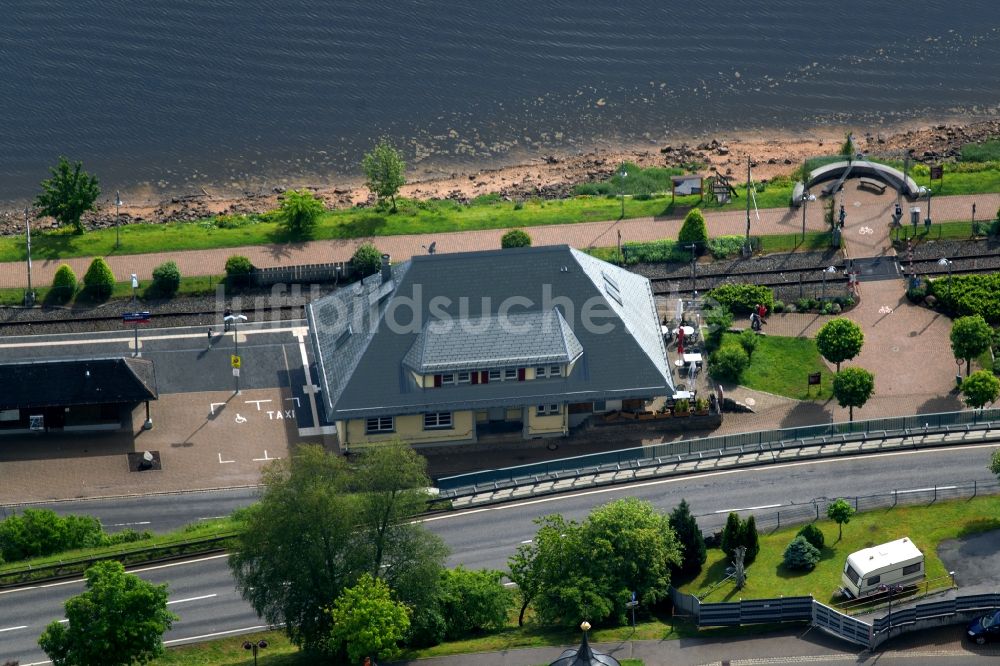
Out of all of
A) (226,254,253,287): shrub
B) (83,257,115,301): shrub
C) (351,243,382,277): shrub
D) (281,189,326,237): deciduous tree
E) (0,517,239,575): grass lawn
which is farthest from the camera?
(281,189,326,237): deciduous tree

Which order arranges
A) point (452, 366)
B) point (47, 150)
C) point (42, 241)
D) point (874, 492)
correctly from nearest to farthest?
point (874, 492) < point (452, 366) < point (42, 241) < point (47, 150)

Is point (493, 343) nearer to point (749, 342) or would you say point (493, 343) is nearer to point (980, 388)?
point (749, 342)

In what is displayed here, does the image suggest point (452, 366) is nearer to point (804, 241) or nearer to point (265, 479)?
point (265, 479)

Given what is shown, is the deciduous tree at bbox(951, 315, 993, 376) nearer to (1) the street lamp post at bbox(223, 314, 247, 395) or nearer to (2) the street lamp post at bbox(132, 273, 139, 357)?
(1) the street lamp post at bbox(223, 314, 247, 395)

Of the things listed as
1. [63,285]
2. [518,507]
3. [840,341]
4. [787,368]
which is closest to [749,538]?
[518,507]

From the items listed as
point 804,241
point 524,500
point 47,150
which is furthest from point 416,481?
point 47,150

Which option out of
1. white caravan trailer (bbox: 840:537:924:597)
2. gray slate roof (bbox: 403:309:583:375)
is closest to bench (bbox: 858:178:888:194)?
gray slate roof (bbox: 403:309:583:375)
